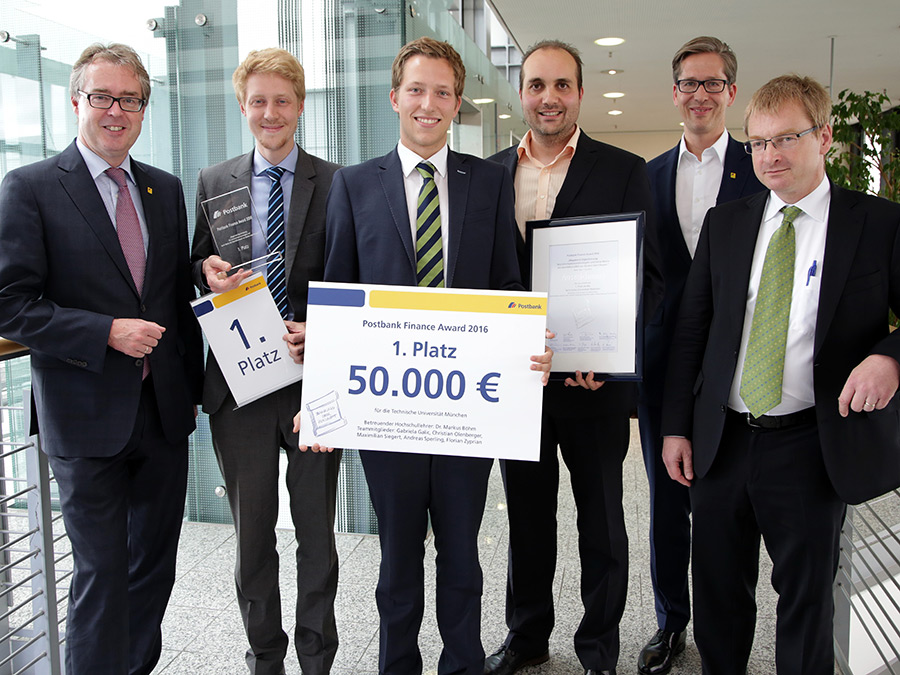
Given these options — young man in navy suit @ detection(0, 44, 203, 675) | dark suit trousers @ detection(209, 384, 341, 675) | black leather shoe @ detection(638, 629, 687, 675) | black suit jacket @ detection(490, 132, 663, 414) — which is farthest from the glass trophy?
black leather shoe @ detection(638, 629, 687, 675)

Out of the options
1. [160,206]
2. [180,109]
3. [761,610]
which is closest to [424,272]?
[160,206]

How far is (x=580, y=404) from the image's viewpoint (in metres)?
2.29

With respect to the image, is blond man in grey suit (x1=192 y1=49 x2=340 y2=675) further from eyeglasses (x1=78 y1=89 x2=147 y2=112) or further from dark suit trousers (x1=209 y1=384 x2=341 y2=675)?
eyeglasses (x1=78 y1=89 x2=147 y2=112)

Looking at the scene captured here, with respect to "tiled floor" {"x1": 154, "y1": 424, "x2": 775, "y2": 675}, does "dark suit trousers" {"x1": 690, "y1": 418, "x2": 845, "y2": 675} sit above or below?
above

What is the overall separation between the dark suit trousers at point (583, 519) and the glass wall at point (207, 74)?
1406mm

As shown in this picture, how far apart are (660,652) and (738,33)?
6009 mm

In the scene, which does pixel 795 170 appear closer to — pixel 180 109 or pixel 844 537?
pixel 844 537

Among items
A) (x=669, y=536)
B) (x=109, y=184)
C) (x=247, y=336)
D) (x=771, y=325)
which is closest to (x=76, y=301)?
(x=109, y=184)

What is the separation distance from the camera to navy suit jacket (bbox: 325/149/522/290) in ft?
6.73

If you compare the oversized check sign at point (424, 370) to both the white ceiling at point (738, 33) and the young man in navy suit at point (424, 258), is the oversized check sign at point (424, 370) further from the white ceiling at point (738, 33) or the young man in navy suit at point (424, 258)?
the white ceiling at point (738, 33)

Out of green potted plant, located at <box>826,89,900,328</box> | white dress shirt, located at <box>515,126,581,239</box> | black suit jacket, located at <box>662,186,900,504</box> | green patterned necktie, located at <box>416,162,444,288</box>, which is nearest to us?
black suit jacket, located at <box>662,186,900,504</box>

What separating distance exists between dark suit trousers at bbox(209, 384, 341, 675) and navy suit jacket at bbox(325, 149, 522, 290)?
0.48m

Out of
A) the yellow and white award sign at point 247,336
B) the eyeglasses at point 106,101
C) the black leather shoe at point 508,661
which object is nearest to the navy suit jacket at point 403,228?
the yellow and white award sign at point 247,336

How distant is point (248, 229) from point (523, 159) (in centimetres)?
91
